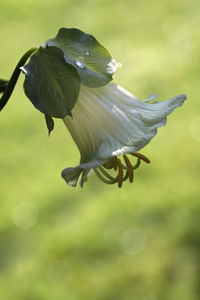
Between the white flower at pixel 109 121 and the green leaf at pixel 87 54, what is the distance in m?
0.04

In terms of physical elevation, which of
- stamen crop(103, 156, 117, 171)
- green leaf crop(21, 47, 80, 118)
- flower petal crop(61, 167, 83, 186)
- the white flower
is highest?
green leaf crop(21, 47, 80, 118)

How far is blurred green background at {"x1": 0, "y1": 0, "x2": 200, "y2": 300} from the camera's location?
6.22 ft

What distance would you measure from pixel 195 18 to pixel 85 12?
0.48 metres

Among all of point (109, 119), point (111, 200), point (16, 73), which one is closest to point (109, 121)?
point (109, 119)

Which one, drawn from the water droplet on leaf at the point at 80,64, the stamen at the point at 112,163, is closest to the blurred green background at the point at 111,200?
the stamen at the point at 112,163

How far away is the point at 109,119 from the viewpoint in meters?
0.83

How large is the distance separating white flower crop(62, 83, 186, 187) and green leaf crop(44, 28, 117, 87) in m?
0.04

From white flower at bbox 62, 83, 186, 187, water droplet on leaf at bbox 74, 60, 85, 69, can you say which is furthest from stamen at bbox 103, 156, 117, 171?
water droplet on leaf at bbox 74, 60, 85, 69

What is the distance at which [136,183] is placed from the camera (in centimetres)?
222

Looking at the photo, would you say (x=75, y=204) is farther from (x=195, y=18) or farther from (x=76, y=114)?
(x=76, y=114)

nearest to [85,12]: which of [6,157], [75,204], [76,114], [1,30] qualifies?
[1,30]

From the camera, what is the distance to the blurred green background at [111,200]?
1896 mm

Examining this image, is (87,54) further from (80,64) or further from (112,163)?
(112,163)

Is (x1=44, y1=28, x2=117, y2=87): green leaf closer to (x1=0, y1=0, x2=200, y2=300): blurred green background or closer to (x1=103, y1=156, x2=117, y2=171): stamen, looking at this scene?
(x1=103, y1=156, x2=117, y2=171): stamen
